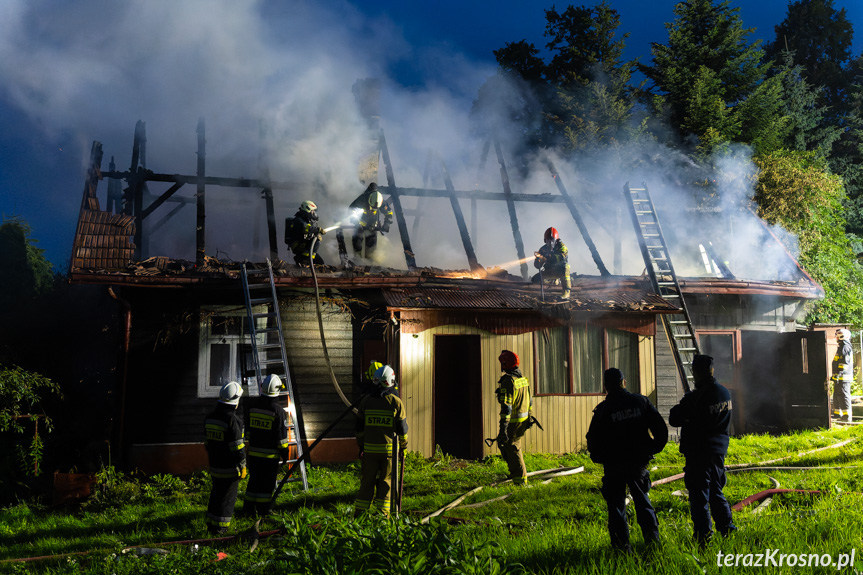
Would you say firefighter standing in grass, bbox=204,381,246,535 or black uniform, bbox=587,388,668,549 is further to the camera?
firefighter standing in grass, bbox=204,381,246,535

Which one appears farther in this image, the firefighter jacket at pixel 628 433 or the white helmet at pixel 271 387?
the white helmet at pixel 271 387

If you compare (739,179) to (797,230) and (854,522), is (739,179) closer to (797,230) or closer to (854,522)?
(797,230)

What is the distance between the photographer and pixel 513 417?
803cm

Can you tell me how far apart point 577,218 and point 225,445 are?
11.4 meters

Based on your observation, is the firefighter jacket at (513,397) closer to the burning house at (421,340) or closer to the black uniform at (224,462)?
the burning house at (421,340)

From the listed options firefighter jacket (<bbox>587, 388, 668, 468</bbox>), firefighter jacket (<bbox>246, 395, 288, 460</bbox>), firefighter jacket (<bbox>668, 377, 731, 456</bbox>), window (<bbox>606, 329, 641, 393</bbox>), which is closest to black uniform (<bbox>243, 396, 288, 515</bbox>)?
firefighter jacket (<bbox>246, 395, 288, 460</bbox>)

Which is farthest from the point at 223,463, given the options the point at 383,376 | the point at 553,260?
the point at 553,260

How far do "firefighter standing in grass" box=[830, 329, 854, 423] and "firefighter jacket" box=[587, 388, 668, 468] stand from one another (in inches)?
423

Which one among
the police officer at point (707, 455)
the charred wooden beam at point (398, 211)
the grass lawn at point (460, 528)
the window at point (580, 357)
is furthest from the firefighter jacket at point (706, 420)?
the charred wooden beam at point (398, 211)

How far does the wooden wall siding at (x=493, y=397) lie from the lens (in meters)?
9.77

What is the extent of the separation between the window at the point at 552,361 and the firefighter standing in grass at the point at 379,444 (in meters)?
4.83

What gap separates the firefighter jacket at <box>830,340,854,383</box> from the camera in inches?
512

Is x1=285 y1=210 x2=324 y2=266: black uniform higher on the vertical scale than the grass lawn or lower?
higher

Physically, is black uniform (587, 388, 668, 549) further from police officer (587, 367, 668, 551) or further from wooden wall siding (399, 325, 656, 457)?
wooden wall siding (399, 325, 656, 457)
